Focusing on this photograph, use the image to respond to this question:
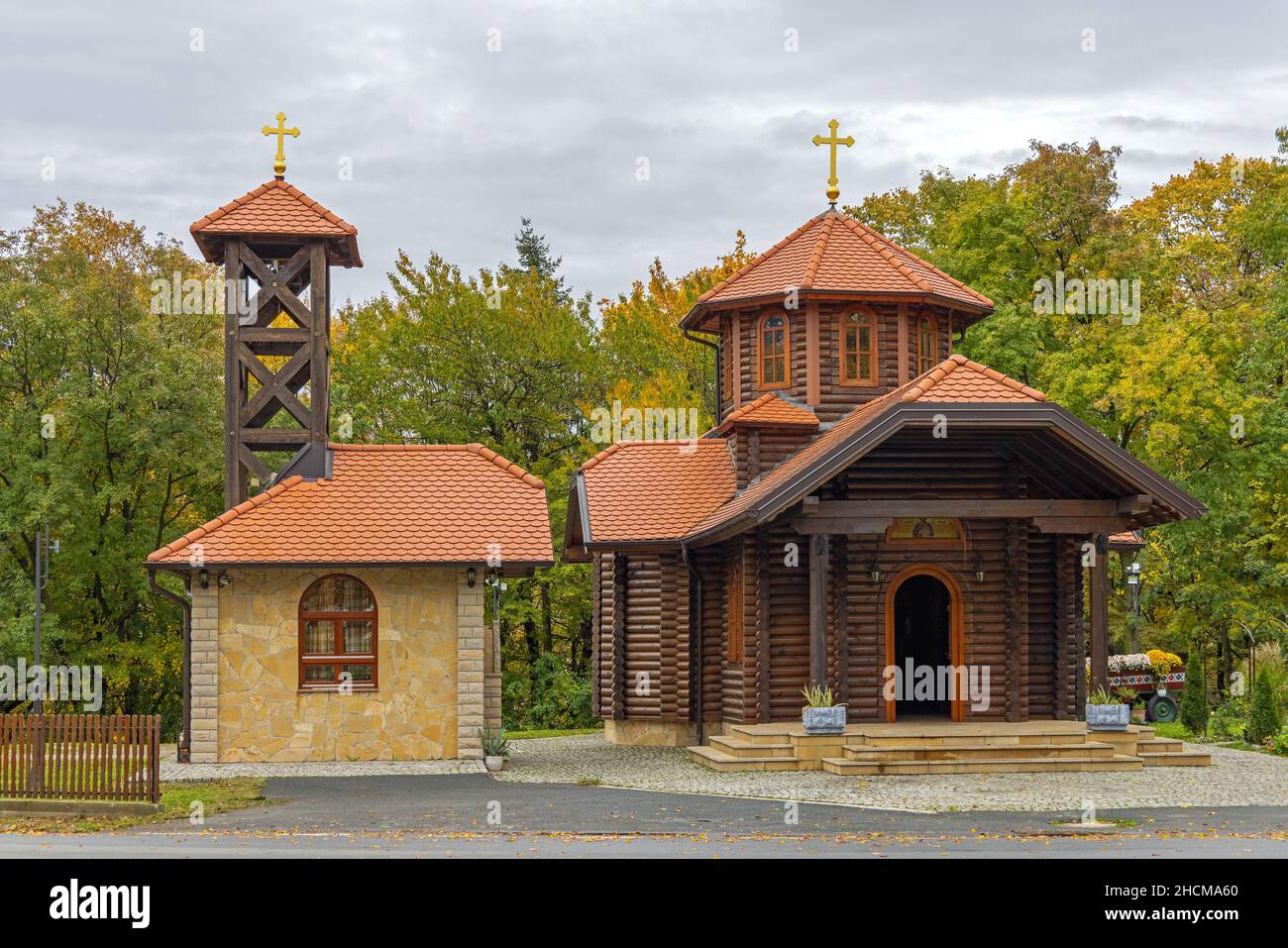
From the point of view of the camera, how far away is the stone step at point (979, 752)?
21.6 m

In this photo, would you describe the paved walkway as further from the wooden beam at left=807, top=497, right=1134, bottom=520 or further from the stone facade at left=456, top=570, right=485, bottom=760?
the wooden beam at left=807, top=497, right=1134, bottom=520

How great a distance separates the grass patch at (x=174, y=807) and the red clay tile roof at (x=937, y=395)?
7.98m

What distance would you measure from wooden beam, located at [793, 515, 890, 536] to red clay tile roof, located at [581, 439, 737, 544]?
4.59 m

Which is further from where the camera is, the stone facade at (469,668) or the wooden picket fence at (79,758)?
the stone facade at (469,668)

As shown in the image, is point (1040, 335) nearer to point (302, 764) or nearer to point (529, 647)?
point (529, 647)

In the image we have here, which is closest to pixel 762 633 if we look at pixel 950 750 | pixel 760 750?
Answer: pixel 760 750

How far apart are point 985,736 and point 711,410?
2025 centimetres

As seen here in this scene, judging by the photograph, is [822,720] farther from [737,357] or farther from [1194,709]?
[1194,709]

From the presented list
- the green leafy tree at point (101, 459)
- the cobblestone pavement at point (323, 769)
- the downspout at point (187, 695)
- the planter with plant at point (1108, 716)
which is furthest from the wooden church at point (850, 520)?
the green leafy tree at point (101, 459)

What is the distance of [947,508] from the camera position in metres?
22.0

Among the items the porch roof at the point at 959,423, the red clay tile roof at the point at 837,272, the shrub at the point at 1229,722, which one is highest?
the red clay tile roof at the point at 837,272

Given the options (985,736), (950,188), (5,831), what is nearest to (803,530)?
(985,736)

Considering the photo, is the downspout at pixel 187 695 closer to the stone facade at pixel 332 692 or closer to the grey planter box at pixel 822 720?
the stone facade at pixel 332 692

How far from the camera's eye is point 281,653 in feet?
75.6
